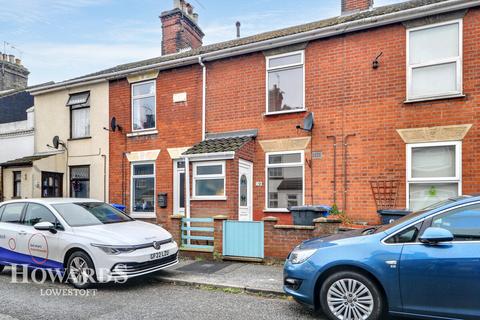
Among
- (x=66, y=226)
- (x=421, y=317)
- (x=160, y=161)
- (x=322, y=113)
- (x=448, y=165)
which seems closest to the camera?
(x=421, y=317)

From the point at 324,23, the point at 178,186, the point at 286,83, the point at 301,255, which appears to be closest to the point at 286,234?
the point at 301,255

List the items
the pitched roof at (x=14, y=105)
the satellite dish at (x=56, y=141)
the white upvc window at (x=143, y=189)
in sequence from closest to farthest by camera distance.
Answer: the white upvc window at (x=143, y=189), the satellite dish at (x=56, y=141), the pitched roof at (x=14, y=105)

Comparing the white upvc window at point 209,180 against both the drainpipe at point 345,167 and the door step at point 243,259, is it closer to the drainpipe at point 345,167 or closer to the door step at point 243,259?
the door step at point 243,259

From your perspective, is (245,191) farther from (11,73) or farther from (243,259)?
(11,73)

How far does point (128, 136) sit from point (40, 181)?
340 centimetres

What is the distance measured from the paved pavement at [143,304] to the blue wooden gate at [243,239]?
1.89 m

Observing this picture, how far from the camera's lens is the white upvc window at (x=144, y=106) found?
11.8m

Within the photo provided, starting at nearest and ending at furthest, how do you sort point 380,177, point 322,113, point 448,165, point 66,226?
point 66,226 → point 448,165 → point 380,177 → point 322,113

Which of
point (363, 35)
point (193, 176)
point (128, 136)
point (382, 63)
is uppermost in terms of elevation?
point (363, 35)

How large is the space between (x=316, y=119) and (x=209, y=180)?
3.21 meters

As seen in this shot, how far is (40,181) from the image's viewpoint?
40.0ft

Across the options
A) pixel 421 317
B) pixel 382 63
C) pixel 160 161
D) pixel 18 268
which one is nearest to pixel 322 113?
pixel 382 63

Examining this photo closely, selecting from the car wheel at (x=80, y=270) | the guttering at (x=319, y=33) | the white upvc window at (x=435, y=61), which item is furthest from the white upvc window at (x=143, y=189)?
the white upvc window at (x=435, y=61)

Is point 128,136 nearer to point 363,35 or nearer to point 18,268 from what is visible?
point 18,268
